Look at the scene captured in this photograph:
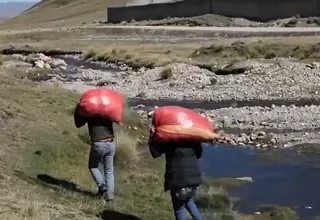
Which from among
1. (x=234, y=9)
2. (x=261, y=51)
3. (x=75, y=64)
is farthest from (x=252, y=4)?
(x=261, y=51)

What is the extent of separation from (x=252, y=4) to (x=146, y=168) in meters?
52.8

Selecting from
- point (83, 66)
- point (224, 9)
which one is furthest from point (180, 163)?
point (224, 9)

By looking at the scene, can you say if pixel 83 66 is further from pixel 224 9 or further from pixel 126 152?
pixel 126 152

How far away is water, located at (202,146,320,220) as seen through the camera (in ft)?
50.2

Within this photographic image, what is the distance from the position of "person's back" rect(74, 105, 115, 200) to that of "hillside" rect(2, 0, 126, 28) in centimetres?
10777

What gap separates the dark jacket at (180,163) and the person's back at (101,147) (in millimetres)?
1957

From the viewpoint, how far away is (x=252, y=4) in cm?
6725

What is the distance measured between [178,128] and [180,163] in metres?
0.44

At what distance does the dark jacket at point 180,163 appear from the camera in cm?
942

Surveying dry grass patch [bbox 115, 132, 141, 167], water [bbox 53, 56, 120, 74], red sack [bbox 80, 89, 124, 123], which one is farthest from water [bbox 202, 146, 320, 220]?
water [bbox 53, 56, 120, 74]

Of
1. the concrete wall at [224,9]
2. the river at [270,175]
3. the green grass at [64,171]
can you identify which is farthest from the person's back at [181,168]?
the concrete wall at [224,9]

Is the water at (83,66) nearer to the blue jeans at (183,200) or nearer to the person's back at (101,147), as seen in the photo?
the person's back at (101,147)

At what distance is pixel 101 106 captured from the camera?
1122 centimetres

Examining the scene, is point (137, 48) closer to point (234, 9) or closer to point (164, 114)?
point (234, 9)
